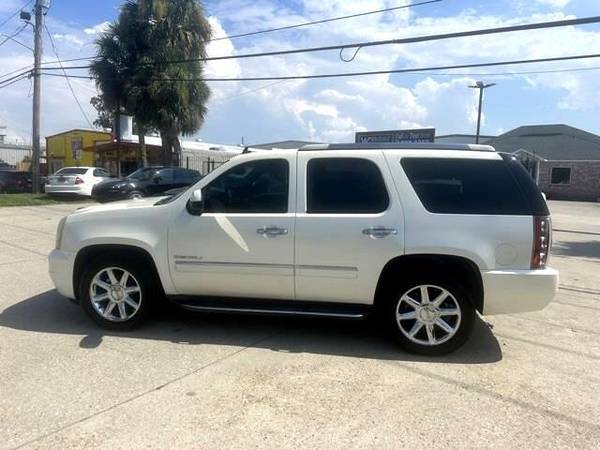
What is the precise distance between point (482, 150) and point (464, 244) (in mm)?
885

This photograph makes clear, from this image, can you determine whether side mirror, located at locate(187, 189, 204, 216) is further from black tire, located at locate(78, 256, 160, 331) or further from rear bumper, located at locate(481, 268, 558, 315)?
rear bumper, located at locate(481, 268, 558, 315)

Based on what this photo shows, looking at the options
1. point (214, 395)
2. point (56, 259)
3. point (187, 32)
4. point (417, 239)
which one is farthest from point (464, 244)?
point (187, 32)

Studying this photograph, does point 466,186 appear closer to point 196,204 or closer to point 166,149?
point 196,204

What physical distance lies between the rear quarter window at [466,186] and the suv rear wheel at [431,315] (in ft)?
2.24

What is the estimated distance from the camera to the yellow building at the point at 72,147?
38.0 metres

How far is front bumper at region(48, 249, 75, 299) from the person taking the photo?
199 inches

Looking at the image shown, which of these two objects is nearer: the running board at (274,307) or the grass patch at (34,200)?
the running board at (274,307)

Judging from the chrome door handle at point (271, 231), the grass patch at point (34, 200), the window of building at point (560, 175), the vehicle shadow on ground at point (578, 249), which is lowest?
the vehicle shadow on ground at point (578, 249)

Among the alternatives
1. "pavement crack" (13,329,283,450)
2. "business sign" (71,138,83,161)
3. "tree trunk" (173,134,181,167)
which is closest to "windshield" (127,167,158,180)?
"tree trunk" (173,134,181,167)

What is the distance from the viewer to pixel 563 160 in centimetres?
4028

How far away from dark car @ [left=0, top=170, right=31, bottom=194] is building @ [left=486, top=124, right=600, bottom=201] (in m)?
31.5

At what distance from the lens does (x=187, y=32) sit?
23.5 m

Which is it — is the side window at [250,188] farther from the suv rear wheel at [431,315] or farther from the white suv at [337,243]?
the suv rear wheel at [431,315]

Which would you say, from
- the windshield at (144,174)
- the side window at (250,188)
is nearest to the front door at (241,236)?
the side window at (250,188)
